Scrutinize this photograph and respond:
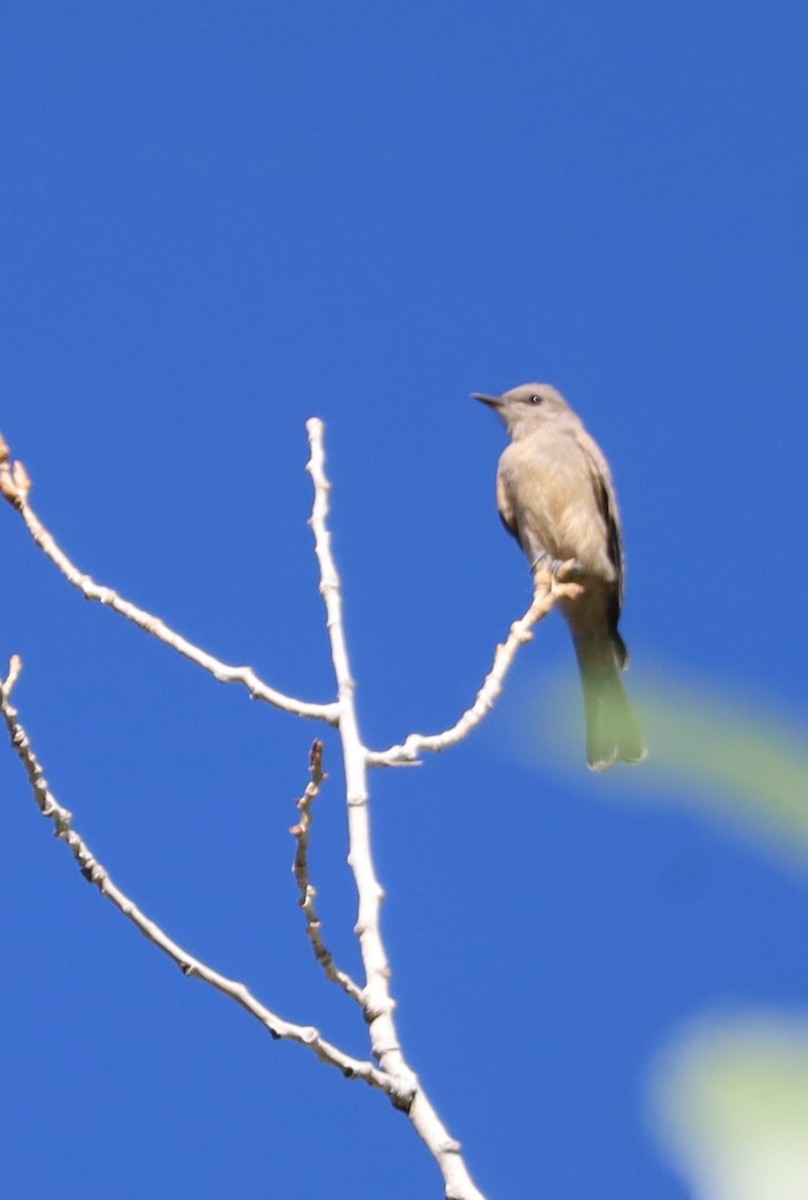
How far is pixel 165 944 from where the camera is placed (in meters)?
2.46

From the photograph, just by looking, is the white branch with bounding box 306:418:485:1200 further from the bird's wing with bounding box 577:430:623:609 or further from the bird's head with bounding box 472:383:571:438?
the bird's head with bounding box 472:383:571:438

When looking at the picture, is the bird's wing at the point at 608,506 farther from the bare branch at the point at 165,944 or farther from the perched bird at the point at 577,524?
the bare branch at the point at 165,944

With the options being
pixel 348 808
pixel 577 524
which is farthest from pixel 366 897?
pixel 577 524

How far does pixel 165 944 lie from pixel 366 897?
0.36 meters

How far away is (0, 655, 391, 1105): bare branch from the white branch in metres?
0.04

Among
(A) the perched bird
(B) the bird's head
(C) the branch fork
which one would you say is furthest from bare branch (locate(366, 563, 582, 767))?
(B) the bird's head

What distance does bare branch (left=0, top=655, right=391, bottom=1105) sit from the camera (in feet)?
7.32

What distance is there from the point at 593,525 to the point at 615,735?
23.6 feet

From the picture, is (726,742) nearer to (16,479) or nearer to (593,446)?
(16,479)

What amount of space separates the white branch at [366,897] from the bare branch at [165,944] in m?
0.04

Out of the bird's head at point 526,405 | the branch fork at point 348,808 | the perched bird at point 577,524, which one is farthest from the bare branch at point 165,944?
the bird's head at point 526,405

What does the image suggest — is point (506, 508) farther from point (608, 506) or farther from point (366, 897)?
point (366, 897)

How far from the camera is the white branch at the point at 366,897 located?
186 cm

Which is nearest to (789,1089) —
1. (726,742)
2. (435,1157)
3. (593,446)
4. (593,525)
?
(726,742)
